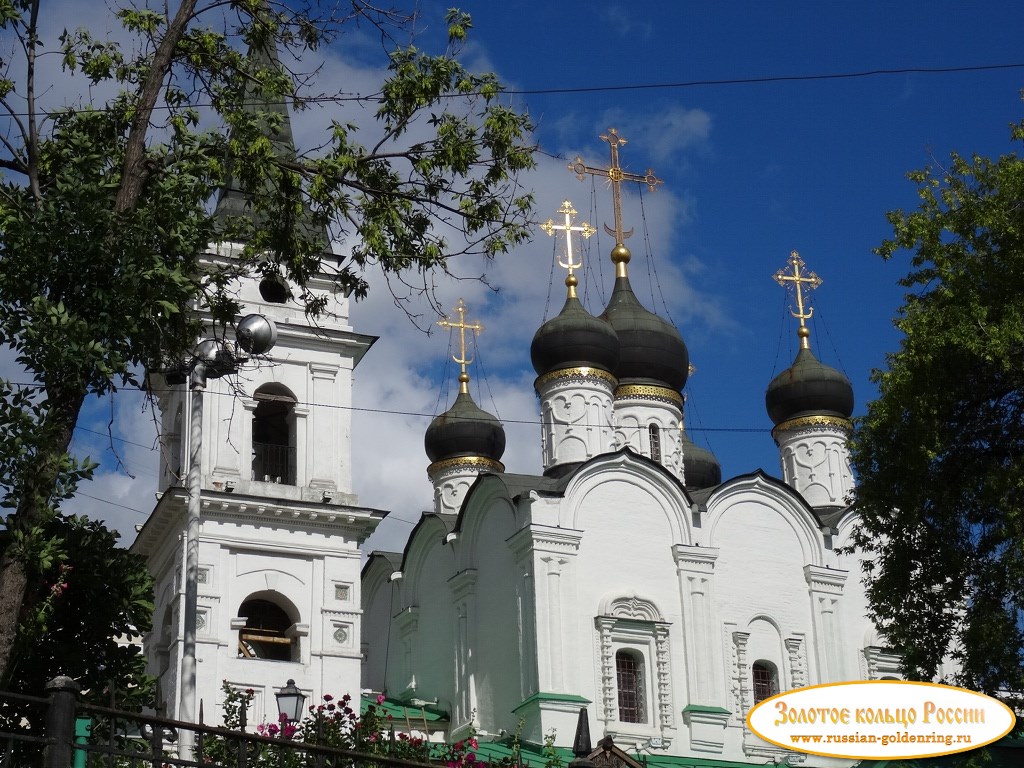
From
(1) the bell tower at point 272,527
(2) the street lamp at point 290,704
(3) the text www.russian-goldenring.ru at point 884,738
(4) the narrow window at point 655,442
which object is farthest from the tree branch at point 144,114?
(4) the narrow window at point 655,442

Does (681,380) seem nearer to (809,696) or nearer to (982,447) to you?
(982,447)

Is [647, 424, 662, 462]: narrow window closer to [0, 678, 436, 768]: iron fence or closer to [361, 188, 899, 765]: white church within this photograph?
[361, 188, 899, 765]: white church

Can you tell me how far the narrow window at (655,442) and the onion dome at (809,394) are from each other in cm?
339

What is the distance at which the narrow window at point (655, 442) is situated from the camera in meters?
30.0

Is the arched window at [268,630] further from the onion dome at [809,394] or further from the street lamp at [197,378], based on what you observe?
the onion dome at [809,394]

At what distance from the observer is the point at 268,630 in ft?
72.6

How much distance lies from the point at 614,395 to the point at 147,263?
21.3 m

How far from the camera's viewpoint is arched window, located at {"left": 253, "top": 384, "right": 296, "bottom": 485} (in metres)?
22.9

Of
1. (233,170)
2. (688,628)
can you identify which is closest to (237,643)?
(688,628)

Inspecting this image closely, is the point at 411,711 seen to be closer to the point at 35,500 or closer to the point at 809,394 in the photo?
the point at 809,394

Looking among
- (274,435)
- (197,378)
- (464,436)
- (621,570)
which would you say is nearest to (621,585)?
(621,570)

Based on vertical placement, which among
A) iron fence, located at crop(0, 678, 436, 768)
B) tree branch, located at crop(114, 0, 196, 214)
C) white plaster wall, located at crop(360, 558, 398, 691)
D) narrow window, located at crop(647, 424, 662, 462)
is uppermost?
narrow window, located at crop(647, 424, 662, 462)

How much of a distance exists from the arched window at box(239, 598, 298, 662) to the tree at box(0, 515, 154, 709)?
1187cm

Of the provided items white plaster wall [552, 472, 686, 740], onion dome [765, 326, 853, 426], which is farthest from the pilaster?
onion dome [765, 326, 853, 426]
